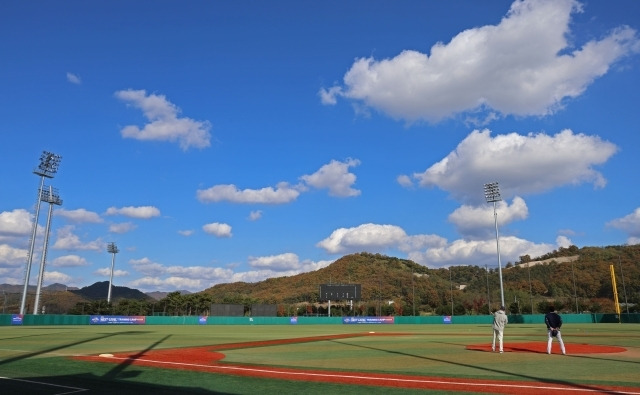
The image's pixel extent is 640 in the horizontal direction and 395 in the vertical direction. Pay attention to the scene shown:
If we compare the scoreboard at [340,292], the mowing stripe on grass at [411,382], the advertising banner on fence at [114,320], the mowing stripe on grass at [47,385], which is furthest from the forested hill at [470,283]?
the mowing stripe on grass at [47,385]

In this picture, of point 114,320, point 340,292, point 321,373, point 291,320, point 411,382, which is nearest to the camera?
point 411,382

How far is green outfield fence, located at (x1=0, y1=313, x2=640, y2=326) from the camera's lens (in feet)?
185

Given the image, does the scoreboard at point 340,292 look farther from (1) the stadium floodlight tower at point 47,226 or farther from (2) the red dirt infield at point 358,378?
(2) the red dirt infield at point 358,378

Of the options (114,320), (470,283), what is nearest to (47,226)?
(114,320)

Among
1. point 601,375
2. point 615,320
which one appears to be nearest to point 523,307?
point 615,320

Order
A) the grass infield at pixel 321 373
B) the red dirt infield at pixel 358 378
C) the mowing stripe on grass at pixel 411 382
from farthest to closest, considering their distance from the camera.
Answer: the grass infield at pixel 321 373 < the red dirt infield at pixel 358 378 < the mowing stripe on grass at pixel 411 382

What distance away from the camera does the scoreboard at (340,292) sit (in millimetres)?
81062

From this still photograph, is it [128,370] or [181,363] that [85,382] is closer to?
[128,370]

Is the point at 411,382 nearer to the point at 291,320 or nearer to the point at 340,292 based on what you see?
the point at 291,320

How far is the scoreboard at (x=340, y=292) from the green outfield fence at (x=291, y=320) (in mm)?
7340

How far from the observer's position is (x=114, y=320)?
64188mm

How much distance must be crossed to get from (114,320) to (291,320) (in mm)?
25431

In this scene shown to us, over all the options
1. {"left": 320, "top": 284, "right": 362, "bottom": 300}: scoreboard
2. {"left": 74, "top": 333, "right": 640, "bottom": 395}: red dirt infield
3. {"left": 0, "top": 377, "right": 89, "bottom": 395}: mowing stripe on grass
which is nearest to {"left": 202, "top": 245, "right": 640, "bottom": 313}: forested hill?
{"left": 320, "top": 284, "right": 362, "bottom": 300}: scoreboard

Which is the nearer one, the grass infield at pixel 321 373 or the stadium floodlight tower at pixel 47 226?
the grass infield at pixel 321 373
